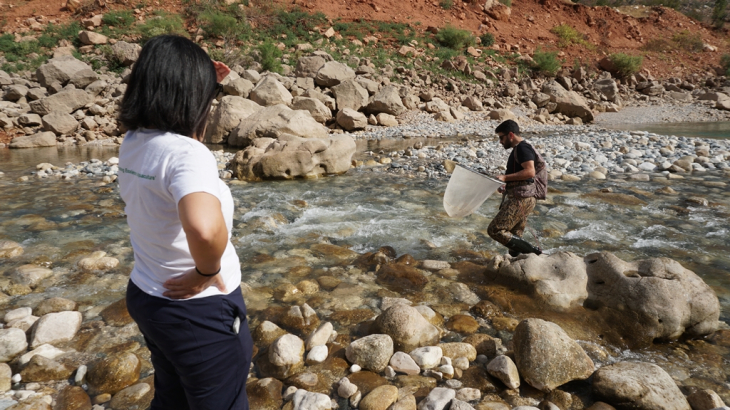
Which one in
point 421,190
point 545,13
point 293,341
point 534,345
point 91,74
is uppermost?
point 545,13

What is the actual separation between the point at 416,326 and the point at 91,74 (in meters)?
18.2

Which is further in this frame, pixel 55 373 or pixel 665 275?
pixel 665 275

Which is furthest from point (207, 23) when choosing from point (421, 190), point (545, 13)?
point (545, 13)

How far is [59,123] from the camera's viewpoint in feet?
45.8

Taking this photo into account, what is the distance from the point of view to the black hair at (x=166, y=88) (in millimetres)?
1226

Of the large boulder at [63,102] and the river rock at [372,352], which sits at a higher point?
the river rock at [372,352]

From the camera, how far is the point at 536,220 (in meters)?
6.20

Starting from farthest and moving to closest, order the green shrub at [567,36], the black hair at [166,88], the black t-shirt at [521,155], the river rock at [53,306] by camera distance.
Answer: the green shrub at [567,36] → the black t-shirt at [521,155] → the river rock at [53,306] → the black hair at [166,88]

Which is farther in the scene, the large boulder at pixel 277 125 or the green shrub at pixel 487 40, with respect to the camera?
the green shrub at pixel 487 40

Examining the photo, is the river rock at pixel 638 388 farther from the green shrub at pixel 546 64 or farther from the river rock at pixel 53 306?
the green shrub at pixel 546 64

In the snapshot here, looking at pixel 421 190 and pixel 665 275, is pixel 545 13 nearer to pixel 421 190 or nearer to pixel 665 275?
pixel 421 190

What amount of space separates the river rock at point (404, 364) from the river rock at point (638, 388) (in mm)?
1055

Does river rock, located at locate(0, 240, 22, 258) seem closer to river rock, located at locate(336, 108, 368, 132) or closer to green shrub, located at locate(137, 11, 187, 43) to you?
river rock, located at locate(336, 108, 368, 132)

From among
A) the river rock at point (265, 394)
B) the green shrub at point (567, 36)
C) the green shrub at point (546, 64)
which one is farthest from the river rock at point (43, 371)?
the green shrub at point (567, 36)
